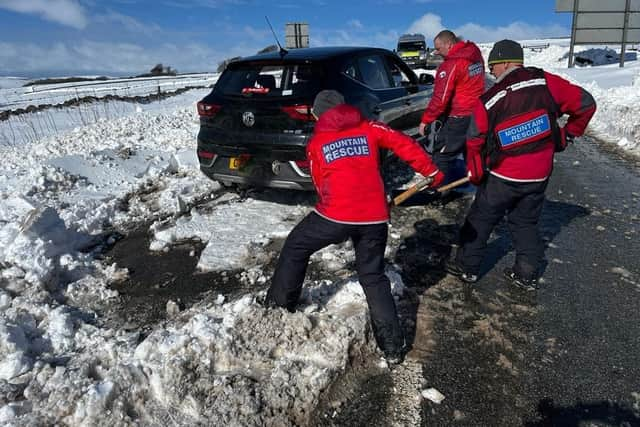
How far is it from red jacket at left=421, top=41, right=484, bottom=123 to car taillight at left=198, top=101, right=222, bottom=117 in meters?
2.40

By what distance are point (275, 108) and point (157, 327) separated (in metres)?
2.46

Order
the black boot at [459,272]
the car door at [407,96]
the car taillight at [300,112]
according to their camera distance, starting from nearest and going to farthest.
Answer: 1. the black boot at [459,272]
2. the car taillight at [300,112]
3. the car door at [407,96]

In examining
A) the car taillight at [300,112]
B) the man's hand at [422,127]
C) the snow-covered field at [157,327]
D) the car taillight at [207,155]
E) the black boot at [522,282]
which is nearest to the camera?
the snow-covered field at [157,327]

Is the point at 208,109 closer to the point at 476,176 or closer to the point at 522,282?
the point at 476,176

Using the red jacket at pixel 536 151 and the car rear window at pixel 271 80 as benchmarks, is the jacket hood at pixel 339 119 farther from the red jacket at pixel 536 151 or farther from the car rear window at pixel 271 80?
the car rear window at pixel 271 80

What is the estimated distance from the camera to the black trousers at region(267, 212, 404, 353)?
281 centimetres

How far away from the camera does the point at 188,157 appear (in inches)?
294

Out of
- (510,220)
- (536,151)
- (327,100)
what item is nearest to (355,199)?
(327,100)

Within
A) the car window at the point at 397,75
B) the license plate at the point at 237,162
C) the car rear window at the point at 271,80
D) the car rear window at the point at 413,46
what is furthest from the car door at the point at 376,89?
the car rear window at the point at 413,46

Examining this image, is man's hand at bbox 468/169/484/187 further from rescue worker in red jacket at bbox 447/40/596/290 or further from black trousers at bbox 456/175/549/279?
black trousers at bbox 456/175/549/279

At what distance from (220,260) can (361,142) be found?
222 cm

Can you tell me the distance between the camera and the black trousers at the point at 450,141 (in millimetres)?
5027

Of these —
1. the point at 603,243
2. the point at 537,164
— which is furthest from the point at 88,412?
the point at 603,243

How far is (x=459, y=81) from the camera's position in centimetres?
484
